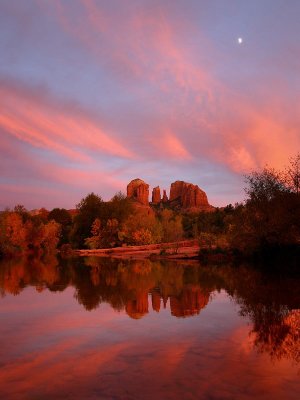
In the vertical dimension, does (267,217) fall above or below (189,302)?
above

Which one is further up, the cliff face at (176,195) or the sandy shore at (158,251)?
the cliff face at (176,195)

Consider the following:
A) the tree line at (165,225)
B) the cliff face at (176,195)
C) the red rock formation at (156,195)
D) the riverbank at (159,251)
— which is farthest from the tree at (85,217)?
the red rock formation at (156,195)

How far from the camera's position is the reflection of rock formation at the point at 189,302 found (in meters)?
11.0

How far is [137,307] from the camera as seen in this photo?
11836 millimetres

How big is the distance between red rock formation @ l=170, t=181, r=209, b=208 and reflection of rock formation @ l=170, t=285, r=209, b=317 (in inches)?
5859

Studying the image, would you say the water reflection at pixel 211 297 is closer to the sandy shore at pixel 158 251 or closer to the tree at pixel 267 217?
the tree at pixel 267 217

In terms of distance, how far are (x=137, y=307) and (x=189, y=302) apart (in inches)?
73.7

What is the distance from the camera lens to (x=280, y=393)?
16.5 ft

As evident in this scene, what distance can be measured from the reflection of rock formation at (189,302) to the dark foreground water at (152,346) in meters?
0.03

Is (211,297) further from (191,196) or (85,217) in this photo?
(191,196)

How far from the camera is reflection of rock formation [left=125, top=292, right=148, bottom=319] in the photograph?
423 inches

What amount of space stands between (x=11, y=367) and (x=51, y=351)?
1.02 meters

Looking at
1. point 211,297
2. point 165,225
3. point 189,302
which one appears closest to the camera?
point 189,302

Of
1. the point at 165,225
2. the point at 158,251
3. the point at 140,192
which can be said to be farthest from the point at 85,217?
the point at 140,192
